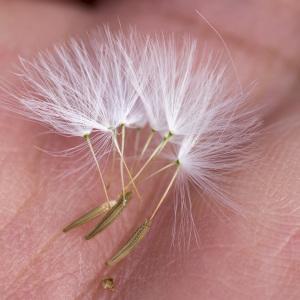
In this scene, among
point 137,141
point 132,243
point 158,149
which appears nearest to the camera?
point 132,243

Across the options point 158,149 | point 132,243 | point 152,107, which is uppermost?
point 152,107

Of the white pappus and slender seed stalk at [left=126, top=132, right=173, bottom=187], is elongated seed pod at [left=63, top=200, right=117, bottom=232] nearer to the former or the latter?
the white pappus

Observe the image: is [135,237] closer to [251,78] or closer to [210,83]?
[210,83]

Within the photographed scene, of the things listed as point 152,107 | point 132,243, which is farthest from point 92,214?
point 152,107

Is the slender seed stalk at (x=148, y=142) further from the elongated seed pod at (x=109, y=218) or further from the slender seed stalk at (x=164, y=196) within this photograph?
the elongated seed pod at (x=109, y=218)

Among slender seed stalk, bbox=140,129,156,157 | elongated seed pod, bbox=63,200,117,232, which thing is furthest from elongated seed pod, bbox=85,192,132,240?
slender seed stalk, bbox=140,129,156,157

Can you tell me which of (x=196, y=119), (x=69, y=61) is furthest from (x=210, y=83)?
(x=69, y=61)

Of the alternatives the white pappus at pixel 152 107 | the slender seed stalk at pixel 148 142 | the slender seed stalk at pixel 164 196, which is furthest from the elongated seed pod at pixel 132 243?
the slender seed stalk at pixel 148 142

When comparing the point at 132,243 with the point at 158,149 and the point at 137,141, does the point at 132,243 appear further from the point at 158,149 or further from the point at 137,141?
the point at 137,141
